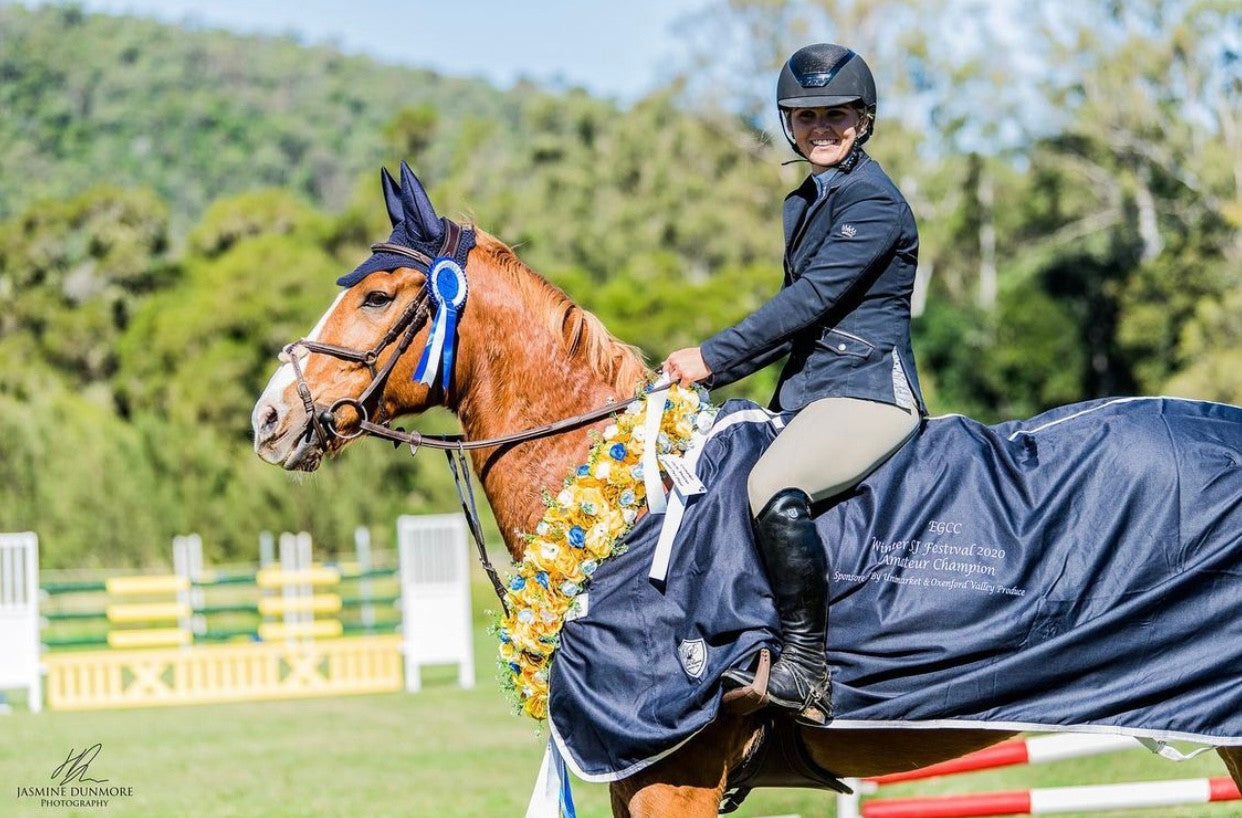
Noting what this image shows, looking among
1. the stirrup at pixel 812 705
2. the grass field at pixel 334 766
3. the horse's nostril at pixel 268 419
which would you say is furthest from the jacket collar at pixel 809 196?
the grass field at pixel 334 766

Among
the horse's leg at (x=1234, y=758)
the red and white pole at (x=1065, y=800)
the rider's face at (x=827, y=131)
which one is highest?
the rider's face at (x=827, y=131)

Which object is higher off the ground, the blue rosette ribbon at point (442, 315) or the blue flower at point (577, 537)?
the blue rosette ribbon at point (442, 315)

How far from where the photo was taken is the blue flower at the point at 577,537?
494 centimetres

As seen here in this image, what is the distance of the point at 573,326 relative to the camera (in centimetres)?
527

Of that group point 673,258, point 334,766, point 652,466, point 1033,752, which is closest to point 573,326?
point 652,466

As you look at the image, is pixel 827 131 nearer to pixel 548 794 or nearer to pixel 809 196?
pixel 809 196

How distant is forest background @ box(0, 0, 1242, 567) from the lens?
1358 inches

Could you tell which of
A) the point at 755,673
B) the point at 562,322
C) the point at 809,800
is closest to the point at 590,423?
the point at 562,322

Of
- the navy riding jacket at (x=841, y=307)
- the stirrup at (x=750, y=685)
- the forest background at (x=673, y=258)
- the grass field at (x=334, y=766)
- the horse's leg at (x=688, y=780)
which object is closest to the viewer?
the stirrup at (x=750, y=685)

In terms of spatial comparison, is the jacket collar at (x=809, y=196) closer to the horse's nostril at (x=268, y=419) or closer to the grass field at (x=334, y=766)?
the horse's nostril at (x=268, y=419)

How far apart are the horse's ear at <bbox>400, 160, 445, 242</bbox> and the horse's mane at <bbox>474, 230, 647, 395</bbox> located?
0.61 ft

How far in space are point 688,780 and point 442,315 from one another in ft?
5.80

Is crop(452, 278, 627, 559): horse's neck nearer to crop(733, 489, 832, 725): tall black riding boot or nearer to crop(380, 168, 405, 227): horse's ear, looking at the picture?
crop(380, 168, 405, 227): horse's ear

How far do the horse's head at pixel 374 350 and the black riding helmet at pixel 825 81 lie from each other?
129 cm
